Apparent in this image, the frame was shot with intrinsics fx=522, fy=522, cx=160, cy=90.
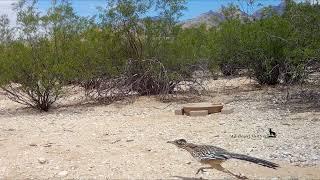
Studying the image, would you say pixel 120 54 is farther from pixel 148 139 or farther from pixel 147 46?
pixel 148 139

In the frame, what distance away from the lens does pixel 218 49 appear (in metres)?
17.8

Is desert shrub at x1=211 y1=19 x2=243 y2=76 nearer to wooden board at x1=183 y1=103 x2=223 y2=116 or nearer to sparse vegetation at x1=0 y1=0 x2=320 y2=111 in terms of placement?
sparse vegetation at x1=0 y1=0 x2=320 y2=111

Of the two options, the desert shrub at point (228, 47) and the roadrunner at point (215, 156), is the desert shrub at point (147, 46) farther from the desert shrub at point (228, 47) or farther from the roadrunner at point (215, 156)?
the roadrunner at point (215, 156)

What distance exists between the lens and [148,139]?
897 cm

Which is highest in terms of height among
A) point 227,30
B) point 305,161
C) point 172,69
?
point 227,30

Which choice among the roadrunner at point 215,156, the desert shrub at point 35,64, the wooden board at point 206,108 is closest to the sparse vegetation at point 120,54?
the desert shrub at point 35,64

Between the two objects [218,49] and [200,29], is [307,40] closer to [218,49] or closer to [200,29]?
[218,49]

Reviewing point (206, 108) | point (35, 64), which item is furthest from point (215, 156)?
point (35, 64)

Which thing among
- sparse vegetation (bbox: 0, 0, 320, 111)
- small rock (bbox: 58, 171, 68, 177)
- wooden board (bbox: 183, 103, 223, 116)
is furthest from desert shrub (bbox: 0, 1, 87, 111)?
small rock (bbox: 58, 171, 68, 177)

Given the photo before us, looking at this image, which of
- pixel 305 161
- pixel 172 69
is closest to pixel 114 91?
pixel 172 69

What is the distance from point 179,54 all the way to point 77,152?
7.25 m

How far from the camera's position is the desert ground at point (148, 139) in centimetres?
698

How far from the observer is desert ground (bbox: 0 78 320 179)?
6.98m

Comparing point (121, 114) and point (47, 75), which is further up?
point (47, 75)
